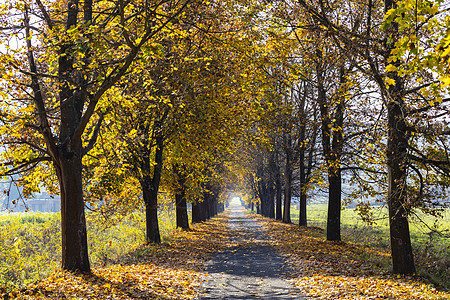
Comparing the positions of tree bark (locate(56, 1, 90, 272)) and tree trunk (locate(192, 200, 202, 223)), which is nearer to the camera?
tree bark (locate(56, 1, 90, 272))

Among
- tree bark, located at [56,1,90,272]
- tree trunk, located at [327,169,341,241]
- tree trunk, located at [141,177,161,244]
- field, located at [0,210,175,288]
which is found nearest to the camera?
tree bark, located at [56,1,90,272]

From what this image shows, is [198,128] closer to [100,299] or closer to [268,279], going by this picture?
[268,279]

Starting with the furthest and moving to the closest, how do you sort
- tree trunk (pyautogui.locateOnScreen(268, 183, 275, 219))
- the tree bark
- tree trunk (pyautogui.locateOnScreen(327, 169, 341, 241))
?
tree trunk (pyautogui.locateOnScreen(268, 183, 275, 219)) → tree trunk (pyautogui.locateOnScreen(327, 169, 341, 241)) → the tree bark

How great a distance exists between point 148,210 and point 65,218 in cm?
770

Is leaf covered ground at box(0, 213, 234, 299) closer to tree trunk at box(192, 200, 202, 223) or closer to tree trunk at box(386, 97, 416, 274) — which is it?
tree trunk at box(386, 97, 416, 274)

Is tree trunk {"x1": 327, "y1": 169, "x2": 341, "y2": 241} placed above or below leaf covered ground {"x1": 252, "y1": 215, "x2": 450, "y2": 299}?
above

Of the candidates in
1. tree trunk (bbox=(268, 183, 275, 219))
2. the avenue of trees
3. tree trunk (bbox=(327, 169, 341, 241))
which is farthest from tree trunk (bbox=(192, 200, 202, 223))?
tree trunk (bbox=(327, 169, 341, 241))

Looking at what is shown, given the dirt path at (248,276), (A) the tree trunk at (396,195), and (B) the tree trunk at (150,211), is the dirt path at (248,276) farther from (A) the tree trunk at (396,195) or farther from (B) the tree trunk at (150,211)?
(B) the tree trunk at (150,211)

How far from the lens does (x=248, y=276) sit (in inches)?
435

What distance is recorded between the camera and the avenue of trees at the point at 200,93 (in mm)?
8430

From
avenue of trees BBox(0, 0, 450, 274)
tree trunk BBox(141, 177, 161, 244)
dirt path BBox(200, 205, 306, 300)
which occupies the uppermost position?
avenue of trees BBox(0, 0, 450, 274)

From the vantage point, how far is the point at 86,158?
1376 centimetres

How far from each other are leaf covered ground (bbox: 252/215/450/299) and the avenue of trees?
1062 millimetres

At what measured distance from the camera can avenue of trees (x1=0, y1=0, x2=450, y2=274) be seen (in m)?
8.43
